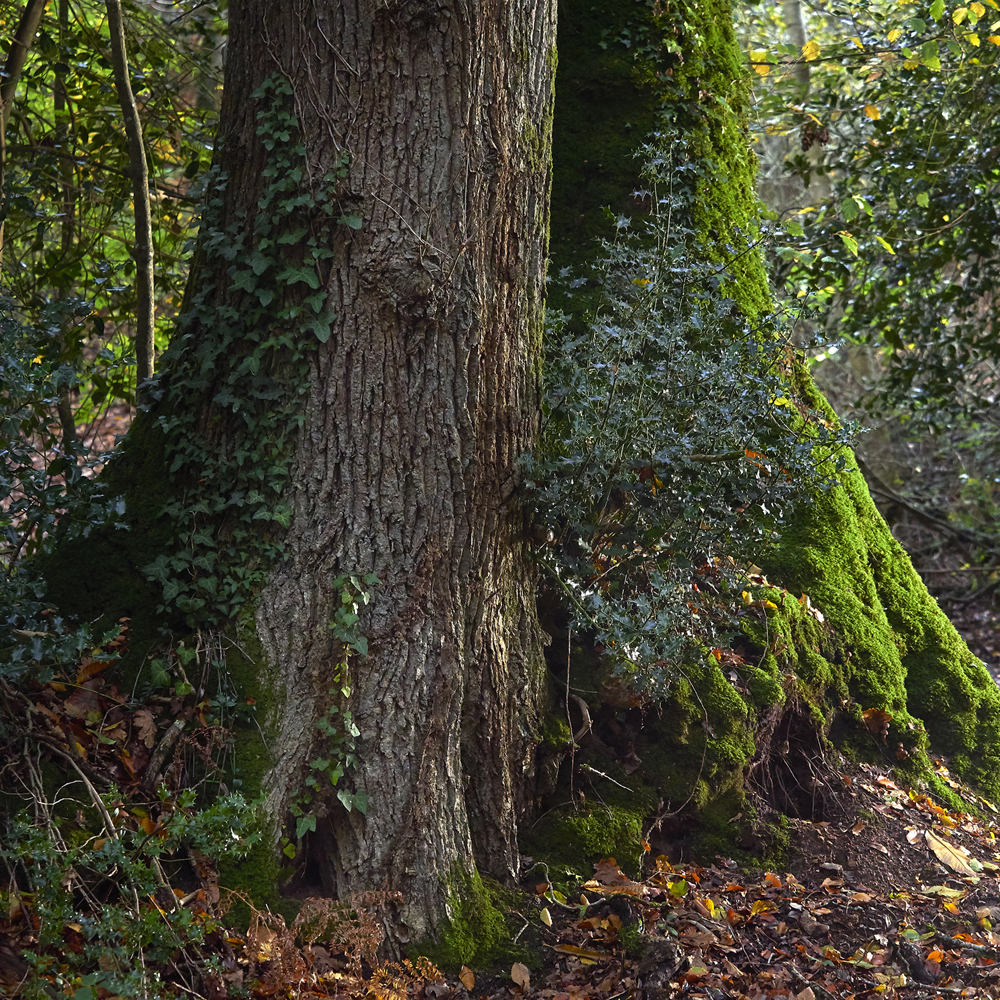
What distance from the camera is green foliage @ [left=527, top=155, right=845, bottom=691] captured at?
11.2 ft

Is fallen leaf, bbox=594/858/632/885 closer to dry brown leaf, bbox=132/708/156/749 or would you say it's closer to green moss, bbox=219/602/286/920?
green moss, bbox=219/602/286/920

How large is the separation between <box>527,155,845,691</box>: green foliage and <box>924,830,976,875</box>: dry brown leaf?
4.83 feet

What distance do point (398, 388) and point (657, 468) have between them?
42.9 inches

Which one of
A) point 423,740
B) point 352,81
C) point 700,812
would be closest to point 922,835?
point 700,812

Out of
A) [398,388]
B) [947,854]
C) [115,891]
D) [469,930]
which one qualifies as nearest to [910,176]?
[947,854]

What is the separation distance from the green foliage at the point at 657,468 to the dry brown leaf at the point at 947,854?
1473mm

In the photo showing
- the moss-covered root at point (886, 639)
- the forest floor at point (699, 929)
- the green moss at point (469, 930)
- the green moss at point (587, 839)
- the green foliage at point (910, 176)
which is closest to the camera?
the forest floor at point (699, 929)

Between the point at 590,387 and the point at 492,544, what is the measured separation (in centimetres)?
74

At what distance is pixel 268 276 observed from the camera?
126 inches

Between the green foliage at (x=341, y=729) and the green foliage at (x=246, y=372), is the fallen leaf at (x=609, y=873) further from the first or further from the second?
the green foliage at (x=246, y=372)

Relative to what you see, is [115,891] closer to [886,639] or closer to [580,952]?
[580,952]

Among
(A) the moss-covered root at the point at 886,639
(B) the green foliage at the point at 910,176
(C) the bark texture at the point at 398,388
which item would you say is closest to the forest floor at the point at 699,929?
(C) the bark texture at the point at 398,388

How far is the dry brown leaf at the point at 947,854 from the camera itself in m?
3.95

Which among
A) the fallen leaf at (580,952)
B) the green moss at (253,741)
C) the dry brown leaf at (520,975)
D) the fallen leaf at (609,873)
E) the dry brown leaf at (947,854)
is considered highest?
the green moss at (253,741)
